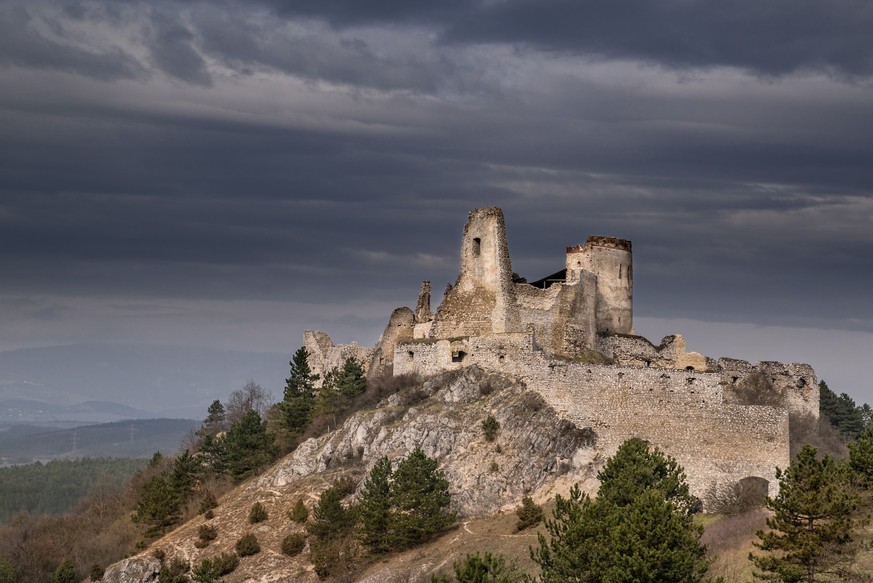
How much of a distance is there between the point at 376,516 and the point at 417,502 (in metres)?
2.45

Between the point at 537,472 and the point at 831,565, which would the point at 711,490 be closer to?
the point at 537,472

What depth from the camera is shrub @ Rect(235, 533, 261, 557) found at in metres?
76.2

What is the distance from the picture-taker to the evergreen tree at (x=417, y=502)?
71.6m

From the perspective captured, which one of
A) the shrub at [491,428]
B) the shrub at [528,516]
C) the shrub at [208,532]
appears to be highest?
the shrub at [491,428]

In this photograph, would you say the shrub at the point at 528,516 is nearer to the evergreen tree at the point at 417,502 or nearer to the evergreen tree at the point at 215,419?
the evergreen tree at the point at 417,502

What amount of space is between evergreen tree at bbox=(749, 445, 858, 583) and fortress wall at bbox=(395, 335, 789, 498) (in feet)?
66.2

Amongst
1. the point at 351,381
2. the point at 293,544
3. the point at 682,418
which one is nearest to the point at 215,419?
the point at 351,381

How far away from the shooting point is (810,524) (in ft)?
167

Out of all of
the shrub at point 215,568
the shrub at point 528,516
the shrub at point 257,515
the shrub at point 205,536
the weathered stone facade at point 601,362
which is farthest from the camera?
the shrub at point 205,536

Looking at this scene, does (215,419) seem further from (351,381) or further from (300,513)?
(300,513)

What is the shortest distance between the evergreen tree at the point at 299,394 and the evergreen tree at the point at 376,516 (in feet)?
62.6

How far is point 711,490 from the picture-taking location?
72.2 metres

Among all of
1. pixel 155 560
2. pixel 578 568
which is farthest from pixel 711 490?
pixel 155 560

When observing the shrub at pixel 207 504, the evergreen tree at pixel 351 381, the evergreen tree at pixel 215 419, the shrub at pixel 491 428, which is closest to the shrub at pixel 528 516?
the shrub at pixel 491 428
